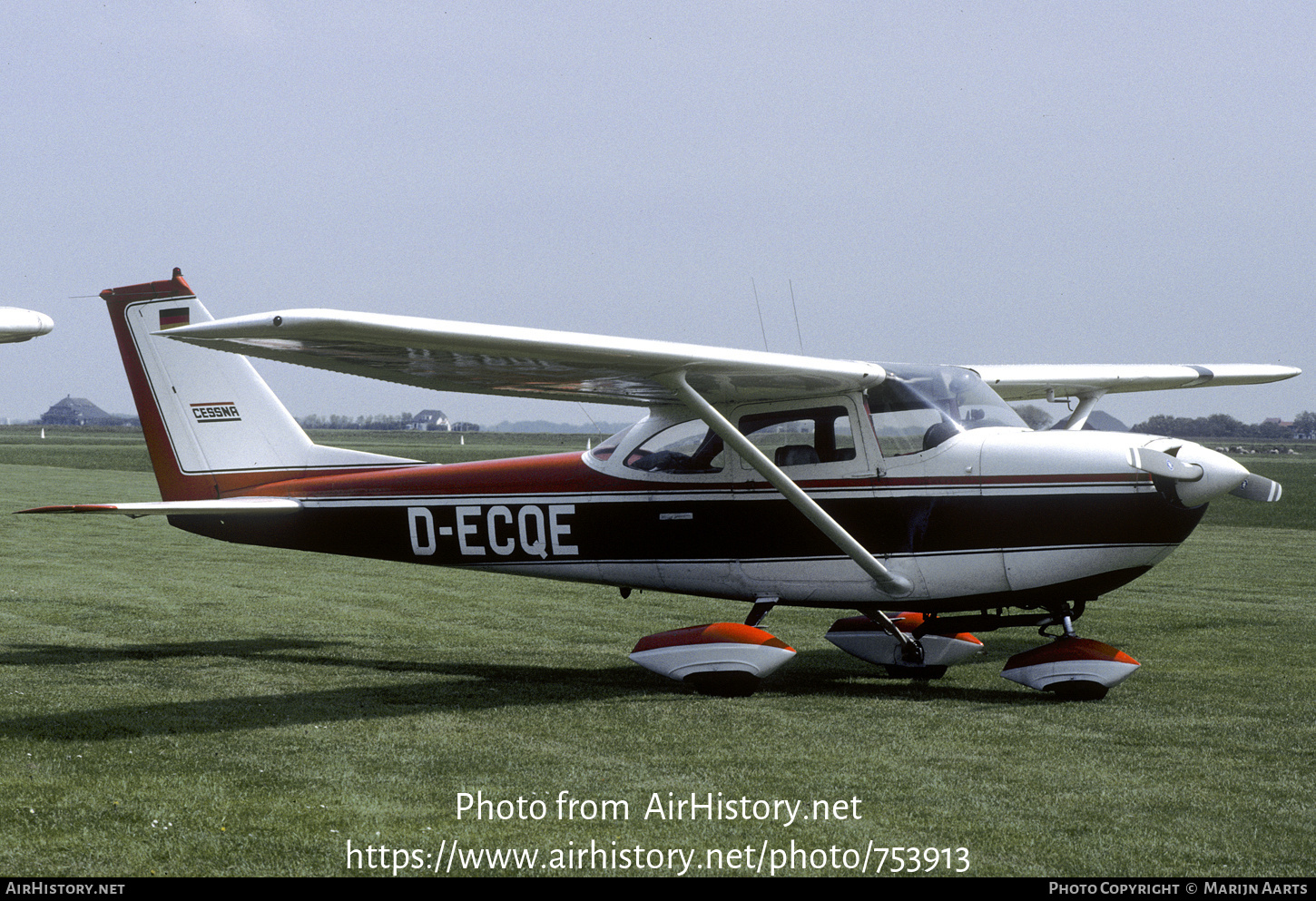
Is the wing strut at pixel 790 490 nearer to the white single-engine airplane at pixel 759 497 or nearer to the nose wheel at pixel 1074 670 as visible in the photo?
the white single-engine airplane at pixel 759 497

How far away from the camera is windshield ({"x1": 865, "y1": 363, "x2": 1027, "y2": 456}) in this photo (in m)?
8.55

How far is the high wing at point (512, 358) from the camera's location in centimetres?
641

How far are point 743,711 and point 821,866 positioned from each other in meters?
3.12

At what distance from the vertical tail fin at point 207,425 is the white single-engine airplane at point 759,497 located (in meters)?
0.13

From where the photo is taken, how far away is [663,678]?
9.20 meters

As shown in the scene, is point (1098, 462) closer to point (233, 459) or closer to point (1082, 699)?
point (1082, 699)

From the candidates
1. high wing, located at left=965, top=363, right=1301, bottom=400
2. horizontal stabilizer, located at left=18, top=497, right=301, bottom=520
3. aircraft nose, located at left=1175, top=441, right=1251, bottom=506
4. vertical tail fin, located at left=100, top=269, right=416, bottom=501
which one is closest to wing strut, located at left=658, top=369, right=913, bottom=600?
aircraft nose, located at left=1175, top=441, right=1251, bottom=506

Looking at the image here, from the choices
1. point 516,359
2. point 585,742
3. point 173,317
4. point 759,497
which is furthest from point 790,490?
point 173,317

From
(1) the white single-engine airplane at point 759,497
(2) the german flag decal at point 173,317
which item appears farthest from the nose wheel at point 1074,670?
(2) the german flag decal at point 173,317

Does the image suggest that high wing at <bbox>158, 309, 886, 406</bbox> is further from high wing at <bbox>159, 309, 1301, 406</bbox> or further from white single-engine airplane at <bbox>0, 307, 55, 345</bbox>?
white single-engine airplane at <bbox>0, 307, 55, 345</bbox>

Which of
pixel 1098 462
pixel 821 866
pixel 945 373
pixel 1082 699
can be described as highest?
pixel 945 373

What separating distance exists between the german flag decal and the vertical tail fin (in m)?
Answer: 0.15

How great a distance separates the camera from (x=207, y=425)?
10.9 metres

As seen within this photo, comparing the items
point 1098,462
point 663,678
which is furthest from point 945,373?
point 663,678
